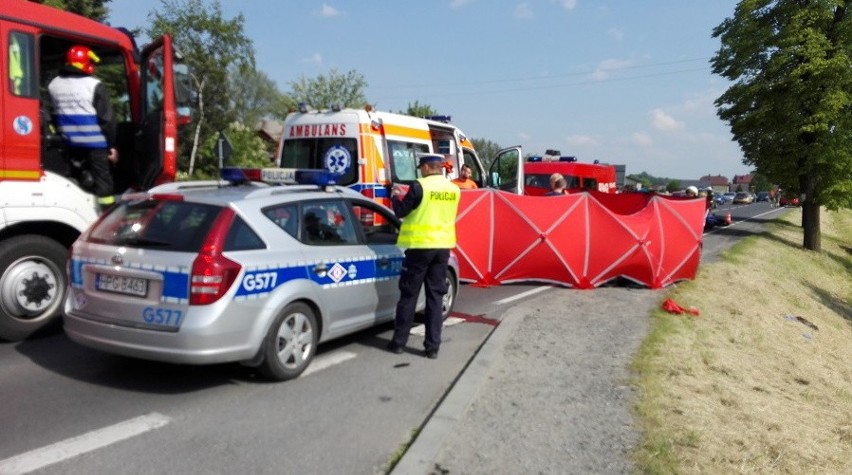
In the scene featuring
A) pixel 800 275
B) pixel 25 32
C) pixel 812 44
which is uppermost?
pixel 812 44

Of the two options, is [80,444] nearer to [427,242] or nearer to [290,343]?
[290,343]

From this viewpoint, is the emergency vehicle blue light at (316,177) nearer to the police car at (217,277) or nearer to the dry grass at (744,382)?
the police car at (217,277)

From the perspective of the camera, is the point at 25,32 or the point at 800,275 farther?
the point at 800,275

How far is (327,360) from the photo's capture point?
5.93m

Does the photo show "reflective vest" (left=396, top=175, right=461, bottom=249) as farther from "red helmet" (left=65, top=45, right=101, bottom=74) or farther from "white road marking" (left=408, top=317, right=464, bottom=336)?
"red helmet" (left=65, top=45, right=101, bottom=74)

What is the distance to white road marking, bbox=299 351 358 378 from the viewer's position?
5.64 metres

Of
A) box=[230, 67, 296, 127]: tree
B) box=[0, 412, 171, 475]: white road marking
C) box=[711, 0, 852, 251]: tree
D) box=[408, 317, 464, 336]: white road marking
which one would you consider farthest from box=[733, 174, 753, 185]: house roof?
box=[0, 412, 171, 475]: white road marking

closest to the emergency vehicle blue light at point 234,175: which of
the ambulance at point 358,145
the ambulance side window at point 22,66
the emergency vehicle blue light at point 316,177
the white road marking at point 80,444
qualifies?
the emergency vehicle blue light at point 316,177

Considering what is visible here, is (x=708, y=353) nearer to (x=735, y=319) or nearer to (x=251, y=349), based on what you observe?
(x=735, y=319)

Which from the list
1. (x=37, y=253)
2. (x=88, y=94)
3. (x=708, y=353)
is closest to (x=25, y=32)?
(x=88, y=94)

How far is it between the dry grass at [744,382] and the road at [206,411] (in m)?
1.75

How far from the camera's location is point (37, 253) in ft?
19.8

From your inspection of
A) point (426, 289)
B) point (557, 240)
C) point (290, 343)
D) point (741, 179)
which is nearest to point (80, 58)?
point (290, 343)

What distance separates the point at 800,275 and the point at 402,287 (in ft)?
58.4
